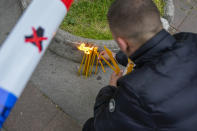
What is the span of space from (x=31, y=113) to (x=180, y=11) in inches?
120

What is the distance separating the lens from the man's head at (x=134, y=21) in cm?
151

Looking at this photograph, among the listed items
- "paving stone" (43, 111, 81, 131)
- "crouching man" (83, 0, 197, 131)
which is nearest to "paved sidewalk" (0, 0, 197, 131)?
"paving stone" (43, 111, 81, 131)

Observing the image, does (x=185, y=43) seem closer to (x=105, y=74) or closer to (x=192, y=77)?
(x=192, y=77)

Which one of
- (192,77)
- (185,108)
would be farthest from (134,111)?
(192,77)

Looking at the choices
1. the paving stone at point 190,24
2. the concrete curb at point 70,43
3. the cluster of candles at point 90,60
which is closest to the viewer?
the cluster of candles at point 90,60

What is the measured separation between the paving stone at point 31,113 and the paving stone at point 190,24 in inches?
99.5

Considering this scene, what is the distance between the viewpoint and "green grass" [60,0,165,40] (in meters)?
3.20

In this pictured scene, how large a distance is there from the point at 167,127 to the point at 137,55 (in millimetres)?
518

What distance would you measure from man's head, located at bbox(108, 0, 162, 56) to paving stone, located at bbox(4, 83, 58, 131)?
1693 millimetres

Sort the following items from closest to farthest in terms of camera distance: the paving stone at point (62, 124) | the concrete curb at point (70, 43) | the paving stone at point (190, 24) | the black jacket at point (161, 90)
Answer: the black jacket at point (161, 90) → the paving stone at point (62, 124) → the concrete curb at point (70, 43) → the paving stone at point (190, 24)

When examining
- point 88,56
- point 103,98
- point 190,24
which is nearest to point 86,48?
point 88,56

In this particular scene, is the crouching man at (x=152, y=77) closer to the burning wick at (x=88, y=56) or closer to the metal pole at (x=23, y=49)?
the metal pole at (x=23, y=49)

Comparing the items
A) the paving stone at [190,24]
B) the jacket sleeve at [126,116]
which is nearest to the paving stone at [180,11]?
the paving stone at [190,24]

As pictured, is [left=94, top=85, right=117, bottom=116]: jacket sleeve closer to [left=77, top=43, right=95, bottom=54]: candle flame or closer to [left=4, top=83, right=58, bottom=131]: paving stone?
[left=77, top=43, right=95, bottom=54]: candle flame
